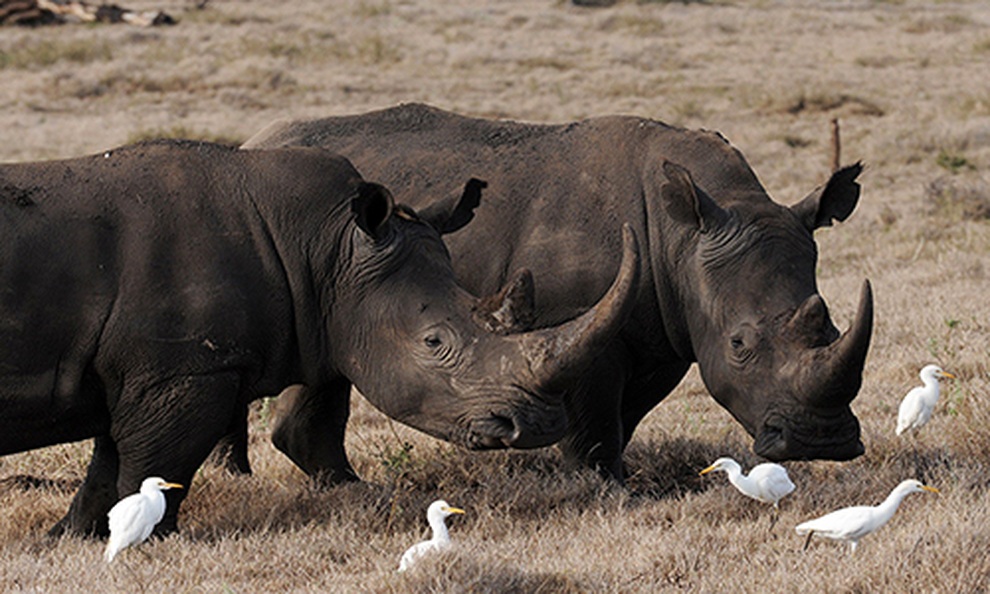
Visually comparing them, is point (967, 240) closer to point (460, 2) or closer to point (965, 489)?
point (965, 489)

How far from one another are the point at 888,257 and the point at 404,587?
9944 millimetres

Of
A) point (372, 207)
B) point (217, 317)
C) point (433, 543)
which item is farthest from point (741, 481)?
point (217, 317)

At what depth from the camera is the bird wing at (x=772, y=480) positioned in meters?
6.33

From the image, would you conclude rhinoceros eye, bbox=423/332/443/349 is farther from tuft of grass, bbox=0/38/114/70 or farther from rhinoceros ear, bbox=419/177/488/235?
tuft of grass, bbox=0/38/114/70

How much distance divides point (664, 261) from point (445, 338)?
1.43 m

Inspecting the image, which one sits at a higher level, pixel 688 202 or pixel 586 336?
pixel 688 202

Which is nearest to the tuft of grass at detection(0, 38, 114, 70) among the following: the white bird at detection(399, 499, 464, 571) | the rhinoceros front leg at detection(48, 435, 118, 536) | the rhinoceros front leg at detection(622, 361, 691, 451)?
the rhinoceros front leg at detection(622, 361, 691, 451)

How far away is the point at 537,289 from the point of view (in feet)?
23.5

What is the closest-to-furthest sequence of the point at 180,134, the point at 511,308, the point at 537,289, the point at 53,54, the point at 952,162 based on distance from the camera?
1. the point at 511,308
2. the point at 537,289
3. the point at 952,162
4. the point at 180,134
5. the point at 53,54

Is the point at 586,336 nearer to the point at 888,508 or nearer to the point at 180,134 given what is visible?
the point at 888,508

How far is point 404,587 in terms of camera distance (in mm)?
5164

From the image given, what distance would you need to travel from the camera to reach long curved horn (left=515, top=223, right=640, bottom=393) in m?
5.84

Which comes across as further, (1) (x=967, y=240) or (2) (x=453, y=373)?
(1) (x=967, y=240)

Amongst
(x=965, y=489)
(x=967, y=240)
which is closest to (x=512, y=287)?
(x=965, y=489)
